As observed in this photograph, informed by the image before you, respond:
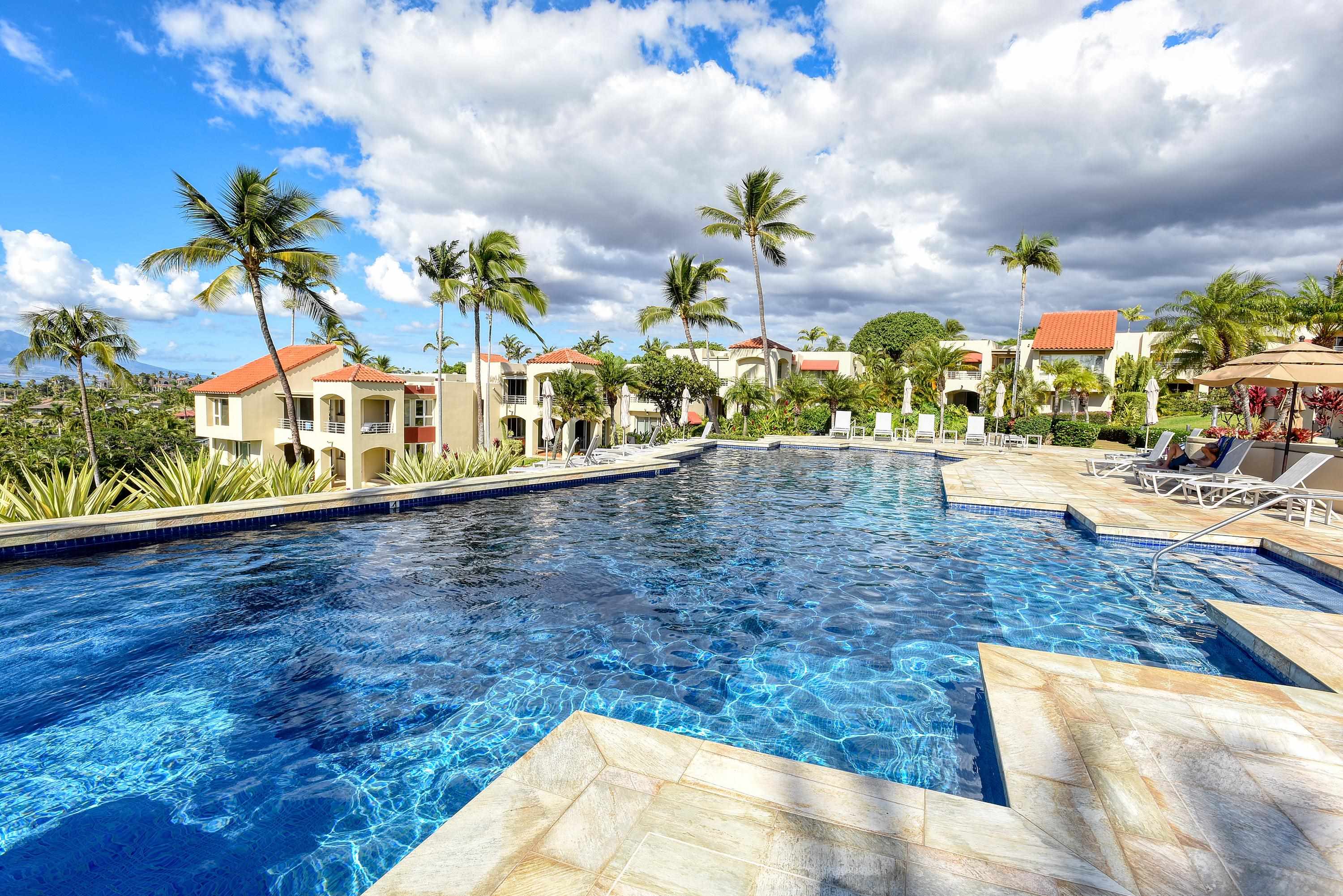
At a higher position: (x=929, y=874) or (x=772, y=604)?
(x=929, y=874)

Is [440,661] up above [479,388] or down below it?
below

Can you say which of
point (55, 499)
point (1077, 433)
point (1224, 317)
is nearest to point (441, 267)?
point (55, 499)

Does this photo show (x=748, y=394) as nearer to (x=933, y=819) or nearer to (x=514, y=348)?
(x=933, y=819)

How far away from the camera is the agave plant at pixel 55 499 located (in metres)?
8.05

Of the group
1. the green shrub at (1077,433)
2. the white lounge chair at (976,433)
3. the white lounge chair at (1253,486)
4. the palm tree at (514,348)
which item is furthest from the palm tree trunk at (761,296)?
the palm tree at (514,348)

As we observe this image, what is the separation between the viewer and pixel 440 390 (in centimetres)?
3094

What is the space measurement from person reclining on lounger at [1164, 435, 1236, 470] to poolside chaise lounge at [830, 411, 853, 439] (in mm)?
14670

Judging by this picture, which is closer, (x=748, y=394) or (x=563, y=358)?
(x=748, y=394)

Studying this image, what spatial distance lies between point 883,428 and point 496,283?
19.0 m

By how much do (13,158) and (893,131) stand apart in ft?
86.0

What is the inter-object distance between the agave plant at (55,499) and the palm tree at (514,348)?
71.3 m

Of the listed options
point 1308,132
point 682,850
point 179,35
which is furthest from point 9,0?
point 1308,132

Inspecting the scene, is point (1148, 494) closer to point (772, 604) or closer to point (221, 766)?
point (772, 604)

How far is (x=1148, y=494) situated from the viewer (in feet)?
37.4
